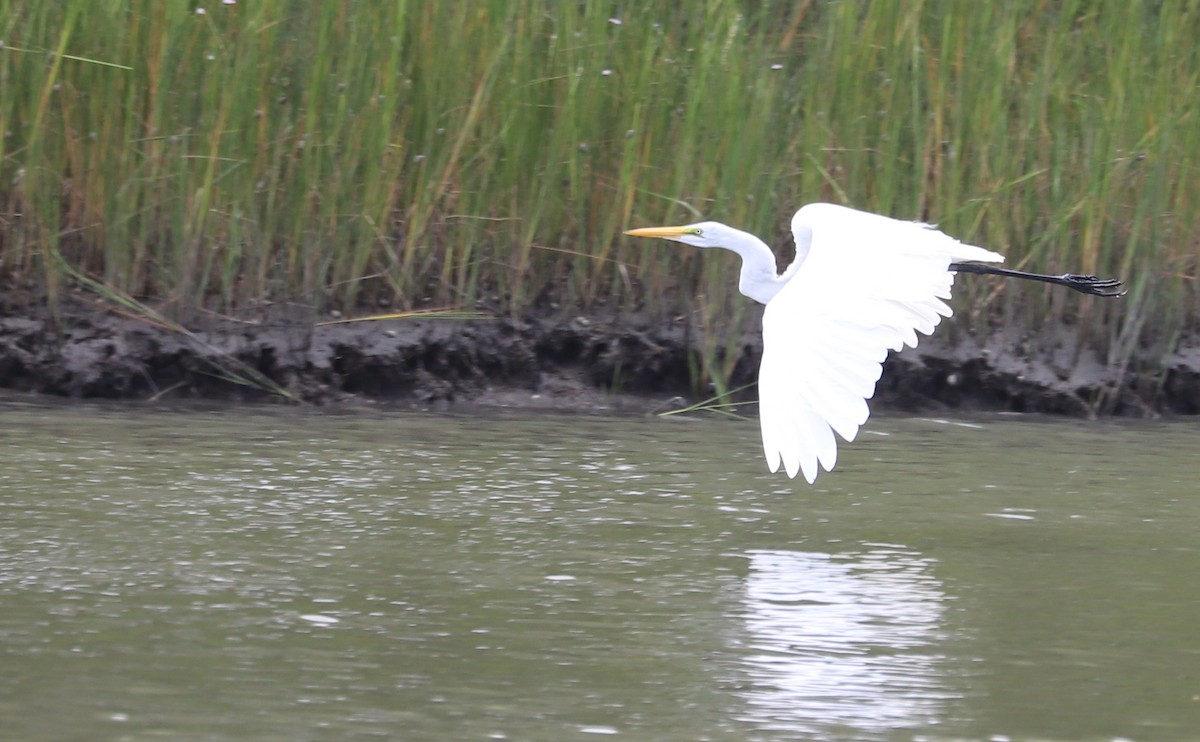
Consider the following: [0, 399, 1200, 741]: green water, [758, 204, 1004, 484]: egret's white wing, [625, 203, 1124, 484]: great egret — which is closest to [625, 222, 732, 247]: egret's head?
[625, 203, 1124, 484]: great egret

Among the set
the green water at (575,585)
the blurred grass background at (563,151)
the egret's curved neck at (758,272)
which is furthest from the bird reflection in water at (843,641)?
the blurred grass background at (563,151)

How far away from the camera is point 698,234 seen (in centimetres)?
466

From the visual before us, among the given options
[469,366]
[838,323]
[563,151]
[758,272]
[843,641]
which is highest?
[563,151]

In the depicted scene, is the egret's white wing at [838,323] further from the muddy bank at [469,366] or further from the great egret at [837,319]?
the muddy bank at [469,366]

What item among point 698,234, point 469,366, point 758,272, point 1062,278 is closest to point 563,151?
point 469,366

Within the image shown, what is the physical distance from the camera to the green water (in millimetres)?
2531

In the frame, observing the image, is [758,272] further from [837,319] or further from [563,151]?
[563,151]

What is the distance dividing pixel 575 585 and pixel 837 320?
2.73 ft

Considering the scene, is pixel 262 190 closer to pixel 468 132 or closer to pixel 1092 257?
pixel 468 132

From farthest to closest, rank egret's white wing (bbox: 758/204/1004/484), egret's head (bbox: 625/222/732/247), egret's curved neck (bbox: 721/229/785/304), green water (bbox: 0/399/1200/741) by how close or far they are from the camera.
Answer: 1. egret's head (bbox: 625/222/732/247)
2. egret's curved neck (bbox: 721/229/785/304)
3. egret's white wing (bbox: 758/204/1004/484)
4. green water (bbox: 0/399/1200/741)

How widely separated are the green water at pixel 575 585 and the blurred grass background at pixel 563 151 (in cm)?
69

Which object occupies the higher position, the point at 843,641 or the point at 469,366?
the point at 469,366

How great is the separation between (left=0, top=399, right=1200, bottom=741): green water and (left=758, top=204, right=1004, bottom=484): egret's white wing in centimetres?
30

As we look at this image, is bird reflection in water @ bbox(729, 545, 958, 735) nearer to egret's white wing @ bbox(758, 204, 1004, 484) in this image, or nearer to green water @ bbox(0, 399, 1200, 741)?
green water @ bbox(0, 399, 1200, 741)
